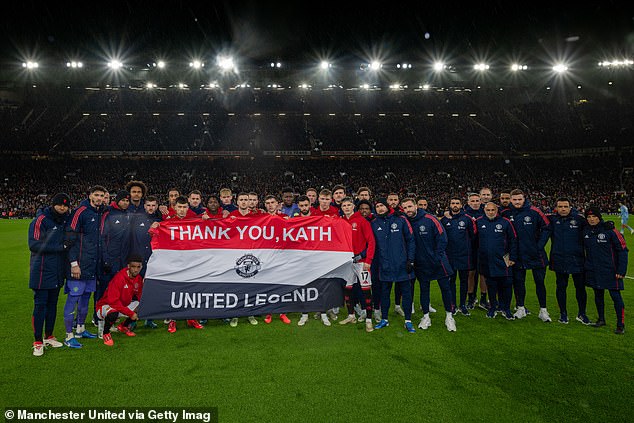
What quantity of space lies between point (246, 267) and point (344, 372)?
2.26 m

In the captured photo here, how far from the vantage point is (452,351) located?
521cm

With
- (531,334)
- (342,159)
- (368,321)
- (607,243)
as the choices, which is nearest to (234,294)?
(368,321)

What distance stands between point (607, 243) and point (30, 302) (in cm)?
1091

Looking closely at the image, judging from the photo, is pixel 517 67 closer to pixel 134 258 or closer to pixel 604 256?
pixel 604 256

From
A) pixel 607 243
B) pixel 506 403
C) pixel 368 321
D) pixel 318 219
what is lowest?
pixel 506 403

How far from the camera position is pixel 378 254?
245 inches

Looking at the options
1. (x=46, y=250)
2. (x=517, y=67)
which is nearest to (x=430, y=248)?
(x=46, y=250)

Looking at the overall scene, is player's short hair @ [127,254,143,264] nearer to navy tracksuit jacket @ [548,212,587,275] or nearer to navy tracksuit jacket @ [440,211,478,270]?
navy tracksuit jacket @ [440,211,478,270]

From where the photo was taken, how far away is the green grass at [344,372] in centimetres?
379

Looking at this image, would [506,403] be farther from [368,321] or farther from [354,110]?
[354,110]

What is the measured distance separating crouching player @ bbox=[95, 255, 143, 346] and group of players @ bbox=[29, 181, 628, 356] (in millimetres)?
15

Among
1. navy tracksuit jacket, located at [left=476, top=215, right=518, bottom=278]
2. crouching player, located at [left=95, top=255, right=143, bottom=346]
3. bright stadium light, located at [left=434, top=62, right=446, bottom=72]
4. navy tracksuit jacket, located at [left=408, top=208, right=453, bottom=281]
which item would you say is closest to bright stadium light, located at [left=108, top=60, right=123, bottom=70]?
bright stadium light, located at [left=434, top=62, right=446, bottom=72]

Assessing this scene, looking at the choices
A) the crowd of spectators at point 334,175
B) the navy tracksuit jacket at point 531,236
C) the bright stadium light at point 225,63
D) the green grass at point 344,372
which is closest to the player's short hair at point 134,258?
the green grass at point 344,372

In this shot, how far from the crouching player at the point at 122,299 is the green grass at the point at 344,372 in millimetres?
271
